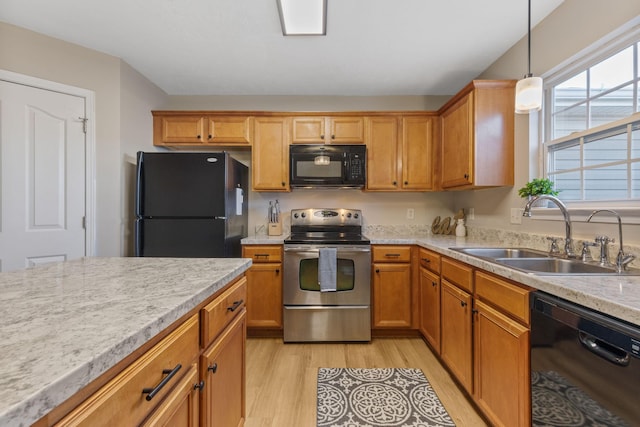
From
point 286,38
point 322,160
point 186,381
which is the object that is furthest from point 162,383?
point 322,160

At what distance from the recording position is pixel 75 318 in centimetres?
61

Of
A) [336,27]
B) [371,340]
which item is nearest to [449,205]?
[371,340]

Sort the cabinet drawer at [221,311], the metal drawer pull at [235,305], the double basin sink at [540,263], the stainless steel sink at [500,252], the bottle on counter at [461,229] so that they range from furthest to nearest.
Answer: the bottle on counter at [461,229] < the stainless steel sink at [500,252] < the double basin sink at [540,263] < the metal drawer pull at [235,305] < the cabinet drawer at [221,311]

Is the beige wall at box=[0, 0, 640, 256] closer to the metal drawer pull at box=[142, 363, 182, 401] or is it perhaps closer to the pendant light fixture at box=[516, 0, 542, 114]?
the pendant light fixture at box=[516, 0, 542, 114]

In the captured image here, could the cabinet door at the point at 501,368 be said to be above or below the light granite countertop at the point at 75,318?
below

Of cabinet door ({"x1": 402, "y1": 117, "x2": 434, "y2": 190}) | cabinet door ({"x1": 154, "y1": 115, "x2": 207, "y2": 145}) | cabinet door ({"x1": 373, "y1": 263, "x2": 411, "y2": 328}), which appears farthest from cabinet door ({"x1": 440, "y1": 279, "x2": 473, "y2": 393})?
cabinet door ({"x1": 154, "y1": 115, "x2": 207, "y2": 145})

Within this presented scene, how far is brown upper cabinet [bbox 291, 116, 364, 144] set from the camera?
111 inches

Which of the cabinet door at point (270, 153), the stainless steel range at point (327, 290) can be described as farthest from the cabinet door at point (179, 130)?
the stainless steel range at point (327, 290)

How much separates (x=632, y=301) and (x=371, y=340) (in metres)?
1.96

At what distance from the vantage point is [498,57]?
7.63ft

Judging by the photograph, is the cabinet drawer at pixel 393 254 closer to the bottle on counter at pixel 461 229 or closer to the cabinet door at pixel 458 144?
the bottle on counter at pixel 461 229

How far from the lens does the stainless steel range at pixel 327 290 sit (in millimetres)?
2438

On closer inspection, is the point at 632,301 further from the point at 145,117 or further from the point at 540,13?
the point at 145,117

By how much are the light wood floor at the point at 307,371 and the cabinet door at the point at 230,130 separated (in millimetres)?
1969
